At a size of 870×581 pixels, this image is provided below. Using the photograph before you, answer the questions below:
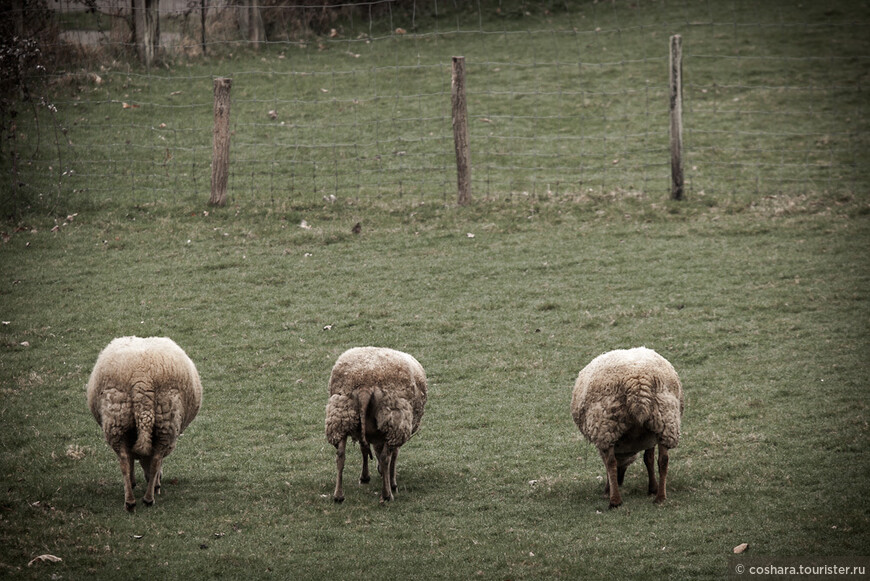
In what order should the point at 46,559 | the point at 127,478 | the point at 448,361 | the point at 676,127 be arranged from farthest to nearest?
1. the point at 676,127
2. the point at 448,361
3. the point at 127,478
4. the point at 46,559

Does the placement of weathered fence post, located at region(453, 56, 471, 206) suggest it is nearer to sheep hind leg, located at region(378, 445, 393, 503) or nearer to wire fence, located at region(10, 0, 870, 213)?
wire fence, located at region(10, 0, 870, 213)

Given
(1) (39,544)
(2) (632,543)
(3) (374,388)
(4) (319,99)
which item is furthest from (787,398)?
(4) (319,99)

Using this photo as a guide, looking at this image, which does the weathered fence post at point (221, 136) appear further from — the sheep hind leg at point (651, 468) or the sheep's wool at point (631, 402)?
the sheep hind leg at point (651, 468)

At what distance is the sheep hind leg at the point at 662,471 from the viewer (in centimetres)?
823

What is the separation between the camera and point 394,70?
81.7ft

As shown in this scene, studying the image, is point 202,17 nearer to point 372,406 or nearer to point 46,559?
point 372,406

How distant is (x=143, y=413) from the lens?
27.2 ft

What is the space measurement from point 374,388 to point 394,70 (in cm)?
1780

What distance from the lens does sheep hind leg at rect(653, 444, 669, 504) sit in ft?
27.0

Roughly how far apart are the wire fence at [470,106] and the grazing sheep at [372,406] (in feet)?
33.7

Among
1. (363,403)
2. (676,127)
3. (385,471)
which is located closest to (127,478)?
(363,403)

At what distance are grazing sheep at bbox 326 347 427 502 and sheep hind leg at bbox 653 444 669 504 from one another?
7.67ft

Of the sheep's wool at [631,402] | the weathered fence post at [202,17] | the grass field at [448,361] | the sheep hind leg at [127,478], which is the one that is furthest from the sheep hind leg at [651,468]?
the weathered fence post at [202,17]

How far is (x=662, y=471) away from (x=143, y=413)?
4.76 m
